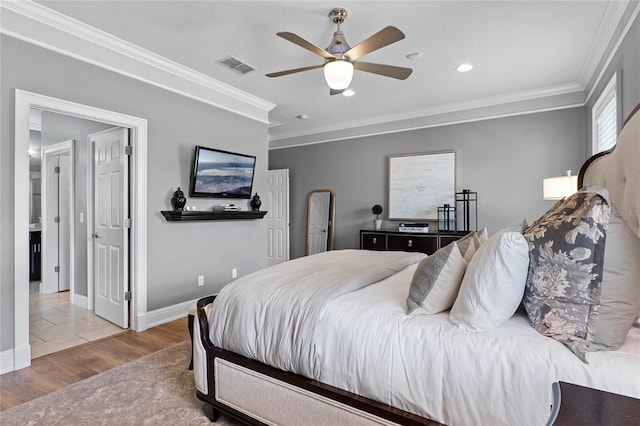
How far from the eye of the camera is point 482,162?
4.55 metres

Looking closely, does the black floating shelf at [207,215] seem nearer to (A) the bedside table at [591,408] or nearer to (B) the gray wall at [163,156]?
(B) the gray wall at [163,156]

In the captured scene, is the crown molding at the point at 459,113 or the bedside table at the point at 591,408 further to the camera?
the crown molding at the point at 459,113

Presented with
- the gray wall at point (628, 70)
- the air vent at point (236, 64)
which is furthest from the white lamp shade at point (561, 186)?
the air vent at point (236, 64)

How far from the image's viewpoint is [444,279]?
152 centimetres

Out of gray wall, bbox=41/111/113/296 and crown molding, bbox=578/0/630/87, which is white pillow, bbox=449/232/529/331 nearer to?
crown molding, bbox=578/0/630/87

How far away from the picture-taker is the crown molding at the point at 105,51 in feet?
8.21

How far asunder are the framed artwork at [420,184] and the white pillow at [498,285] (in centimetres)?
361

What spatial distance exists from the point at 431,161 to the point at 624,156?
318 centimetres

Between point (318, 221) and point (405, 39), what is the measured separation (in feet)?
12.0

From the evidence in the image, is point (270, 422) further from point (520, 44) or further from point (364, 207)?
point (364, 207)

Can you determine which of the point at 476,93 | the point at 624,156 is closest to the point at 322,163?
the point at 476,93

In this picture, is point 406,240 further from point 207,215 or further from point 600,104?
point 207,215

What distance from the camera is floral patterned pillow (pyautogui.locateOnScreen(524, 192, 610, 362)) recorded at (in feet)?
3.83

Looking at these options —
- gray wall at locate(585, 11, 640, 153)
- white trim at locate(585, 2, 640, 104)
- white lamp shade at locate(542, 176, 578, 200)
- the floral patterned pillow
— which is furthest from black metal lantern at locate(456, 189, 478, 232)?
the floral patterned pillow
